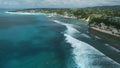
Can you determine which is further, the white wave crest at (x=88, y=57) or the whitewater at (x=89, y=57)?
the white wave crest at (x=88, y=57)

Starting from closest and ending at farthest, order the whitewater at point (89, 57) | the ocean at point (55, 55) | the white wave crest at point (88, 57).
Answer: the whitewater at point (89, 57), the white wave crest at point (88, 57), the ocean at point (55, 55)

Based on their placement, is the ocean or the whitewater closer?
the whitewater

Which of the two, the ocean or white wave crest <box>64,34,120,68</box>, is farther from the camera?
the ocean

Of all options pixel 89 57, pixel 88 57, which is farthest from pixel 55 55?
pixel 89 57

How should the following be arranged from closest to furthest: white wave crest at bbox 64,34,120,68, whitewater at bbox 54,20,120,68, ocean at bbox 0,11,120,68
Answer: whitewater at bbox 54,20,120,68 < white wave crest at bbox 64,34,120,68 < ocean at bbox 0,11,120,68

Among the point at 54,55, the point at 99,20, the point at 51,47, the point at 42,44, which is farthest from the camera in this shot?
the point at 99,20

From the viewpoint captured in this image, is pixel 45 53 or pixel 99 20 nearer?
pixel 45 53

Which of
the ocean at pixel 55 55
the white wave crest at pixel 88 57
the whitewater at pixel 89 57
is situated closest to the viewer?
the whitewater at pixel 89 57

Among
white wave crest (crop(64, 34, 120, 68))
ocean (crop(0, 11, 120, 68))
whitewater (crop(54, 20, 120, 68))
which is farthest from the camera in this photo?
ocean (crop(0, 11, 120, 68))

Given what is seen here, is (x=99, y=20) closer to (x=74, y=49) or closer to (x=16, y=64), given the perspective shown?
(x=74, y=49)

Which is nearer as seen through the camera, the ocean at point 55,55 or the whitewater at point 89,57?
the whitewater at point 89,57

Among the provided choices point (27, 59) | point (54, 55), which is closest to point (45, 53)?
point (54, 55)
